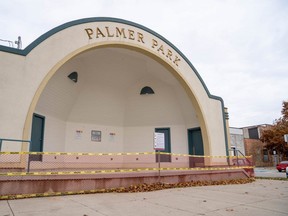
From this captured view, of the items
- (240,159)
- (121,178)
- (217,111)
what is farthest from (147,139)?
(121,178)

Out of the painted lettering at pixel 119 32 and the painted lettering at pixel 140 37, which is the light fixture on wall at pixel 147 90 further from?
the painted lettering at pixel 119 32

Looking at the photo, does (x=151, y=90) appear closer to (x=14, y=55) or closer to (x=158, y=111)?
(x=158, y=111)

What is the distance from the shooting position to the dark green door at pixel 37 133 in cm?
1328

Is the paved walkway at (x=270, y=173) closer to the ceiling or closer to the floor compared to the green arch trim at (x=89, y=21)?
closer to the floor

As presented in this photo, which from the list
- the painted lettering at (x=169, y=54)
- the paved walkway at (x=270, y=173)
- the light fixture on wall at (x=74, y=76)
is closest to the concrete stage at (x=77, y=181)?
the painted lettering at (x=169, y=54)

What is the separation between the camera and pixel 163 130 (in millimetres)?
19109

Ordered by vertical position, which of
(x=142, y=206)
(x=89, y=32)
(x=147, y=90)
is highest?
(x=89, y=32)

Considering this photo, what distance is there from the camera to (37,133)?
13648 millimetres

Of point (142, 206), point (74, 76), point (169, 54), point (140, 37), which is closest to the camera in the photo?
point (142, 206)

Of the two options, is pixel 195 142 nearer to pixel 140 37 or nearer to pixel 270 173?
pixel 140 37

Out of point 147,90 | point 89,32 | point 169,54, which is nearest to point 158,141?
point 89,32

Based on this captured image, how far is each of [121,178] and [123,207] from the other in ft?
10.6

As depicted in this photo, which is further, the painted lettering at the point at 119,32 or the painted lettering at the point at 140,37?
the painted lettering at the point at 140,37

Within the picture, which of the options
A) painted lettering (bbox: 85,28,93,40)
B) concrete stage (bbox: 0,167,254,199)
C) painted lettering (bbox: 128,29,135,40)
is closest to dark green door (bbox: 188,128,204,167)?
concrete stage (bbox: 0,167,254,199)
